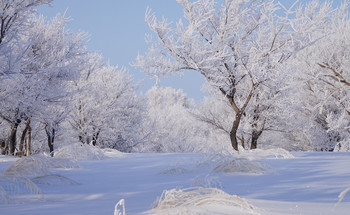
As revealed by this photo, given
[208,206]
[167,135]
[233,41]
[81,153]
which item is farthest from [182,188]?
[167,135]

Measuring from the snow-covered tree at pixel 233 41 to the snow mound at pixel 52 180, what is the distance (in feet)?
25.7

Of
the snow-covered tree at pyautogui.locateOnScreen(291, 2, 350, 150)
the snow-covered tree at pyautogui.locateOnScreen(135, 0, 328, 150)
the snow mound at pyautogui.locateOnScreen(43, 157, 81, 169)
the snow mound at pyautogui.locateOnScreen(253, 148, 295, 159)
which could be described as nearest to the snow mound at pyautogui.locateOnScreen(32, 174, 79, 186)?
the snow mound at pyautogui.locateOnScreen(43, 157, 81, 169)

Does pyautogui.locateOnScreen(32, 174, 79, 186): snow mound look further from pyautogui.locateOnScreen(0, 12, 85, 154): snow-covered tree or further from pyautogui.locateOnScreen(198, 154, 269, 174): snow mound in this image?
pyautogui.locateOnScreen(0, 12, 85, 154): snow-covered tree

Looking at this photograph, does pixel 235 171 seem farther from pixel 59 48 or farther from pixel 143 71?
pixel 59 48

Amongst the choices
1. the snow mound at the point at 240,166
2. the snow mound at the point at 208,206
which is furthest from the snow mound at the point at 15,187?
the snow mound at the point at 240,166

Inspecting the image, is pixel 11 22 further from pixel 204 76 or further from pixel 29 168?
pixel 204 76

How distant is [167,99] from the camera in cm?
5566

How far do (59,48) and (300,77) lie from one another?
1114 cm

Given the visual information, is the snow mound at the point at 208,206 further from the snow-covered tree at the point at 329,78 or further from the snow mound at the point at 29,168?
the snow-covered tree at the point at 329,78

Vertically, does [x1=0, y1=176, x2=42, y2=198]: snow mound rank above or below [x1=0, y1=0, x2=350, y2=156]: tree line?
below

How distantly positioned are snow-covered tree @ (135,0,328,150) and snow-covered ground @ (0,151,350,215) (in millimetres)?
6875

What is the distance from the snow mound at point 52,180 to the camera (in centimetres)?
305

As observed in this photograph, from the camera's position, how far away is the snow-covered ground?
1488 millimetres

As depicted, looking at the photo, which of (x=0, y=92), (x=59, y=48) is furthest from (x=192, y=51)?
(x=0, y=92)
